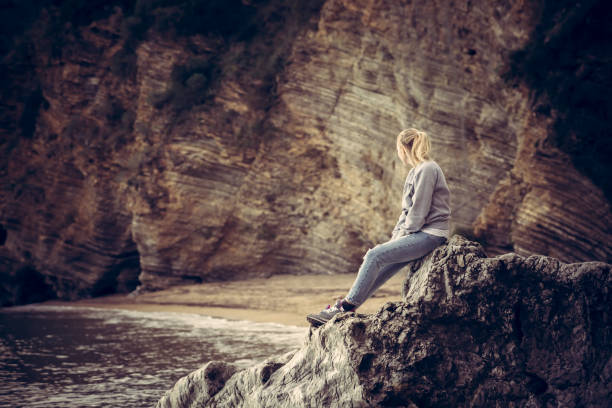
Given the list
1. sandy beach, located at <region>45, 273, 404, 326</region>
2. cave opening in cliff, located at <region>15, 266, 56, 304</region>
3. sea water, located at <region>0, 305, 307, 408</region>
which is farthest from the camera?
cave opening in cliff, located at <region>15, 266, 56, 304</region>

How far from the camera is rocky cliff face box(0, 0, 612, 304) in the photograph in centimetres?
1109

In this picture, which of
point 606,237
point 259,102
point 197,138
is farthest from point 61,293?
point 606,237

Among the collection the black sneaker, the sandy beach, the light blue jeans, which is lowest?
the sandy beach

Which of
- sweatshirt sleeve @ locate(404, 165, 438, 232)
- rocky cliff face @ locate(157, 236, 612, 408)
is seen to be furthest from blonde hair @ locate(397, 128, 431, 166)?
rocky cliff face @ locate(157, 236, 612, 408)

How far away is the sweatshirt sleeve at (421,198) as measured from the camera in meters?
4.32

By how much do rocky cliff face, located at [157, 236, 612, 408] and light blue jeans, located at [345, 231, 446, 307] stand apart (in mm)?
188

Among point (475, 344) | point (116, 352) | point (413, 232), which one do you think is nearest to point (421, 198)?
point (413, 232)

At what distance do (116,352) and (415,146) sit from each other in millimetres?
6372

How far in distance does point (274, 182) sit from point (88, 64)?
727cm

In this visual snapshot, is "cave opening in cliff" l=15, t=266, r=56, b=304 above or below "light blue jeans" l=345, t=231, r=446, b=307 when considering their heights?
below

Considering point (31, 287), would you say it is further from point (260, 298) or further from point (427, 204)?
point (427, 204)

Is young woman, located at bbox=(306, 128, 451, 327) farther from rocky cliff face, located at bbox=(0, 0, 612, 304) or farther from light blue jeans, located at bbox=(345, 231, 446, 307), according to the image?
rocky cliff face, located at bbox=(0, 0, 612, 304)

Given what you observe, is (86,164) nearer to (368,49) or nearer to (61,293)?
(61,293)

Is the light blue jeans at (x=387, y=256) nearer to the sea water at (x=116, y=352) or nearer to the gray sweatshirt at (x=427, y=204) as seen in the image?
the gray sweatshirt at (x=427, y=204)
